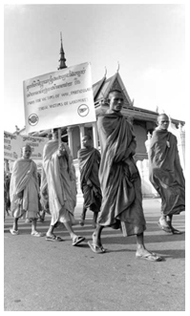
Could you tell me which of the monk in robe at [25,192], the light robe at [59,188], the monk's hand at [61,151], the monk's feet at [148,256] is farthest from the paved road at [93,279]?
the monk in robe at [25,192]

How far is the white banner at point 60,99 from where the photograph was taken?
14.9ft

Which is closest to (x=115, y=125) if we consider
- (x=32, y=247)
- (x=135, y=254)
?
(x=135, y=254)

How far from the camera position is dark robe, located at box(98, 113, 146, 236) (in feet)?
10.4

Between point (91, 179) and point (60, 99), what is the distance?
210cm

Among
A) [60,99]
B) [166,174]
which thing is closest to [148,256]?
[166,174]

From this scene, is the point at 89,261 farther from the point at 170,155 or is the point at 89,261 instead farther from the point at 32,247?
the point at 170,155

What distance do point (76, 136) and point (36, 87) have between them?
81.8ft

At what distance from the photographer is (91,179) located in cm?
612

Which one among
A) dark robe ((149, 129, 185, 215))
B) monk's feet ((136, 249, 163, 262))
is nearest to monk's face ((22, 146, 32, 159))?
dark robe ((149, 129, 185, 215))

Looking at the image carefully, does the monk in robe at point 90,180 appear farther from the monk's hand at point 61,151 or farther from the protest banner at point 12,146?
the protest banner at point 12,146

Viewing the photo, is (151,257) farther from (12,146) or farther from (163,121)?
(12,146)

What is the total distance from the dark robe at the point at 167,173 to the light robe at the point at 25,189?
2493 millimetres

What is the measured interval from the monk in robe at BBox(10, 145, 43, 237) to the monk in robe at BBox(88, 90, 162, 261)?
8.36 ft

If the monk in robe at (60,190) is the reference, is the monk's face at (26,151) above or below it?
above
